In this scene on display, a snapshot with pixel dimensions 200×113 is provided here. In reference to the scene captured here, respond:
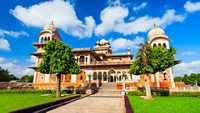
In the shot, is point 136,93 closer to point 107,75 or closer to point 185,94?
point 185,94

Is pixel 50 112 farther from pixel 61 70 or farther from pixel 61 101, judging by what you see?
pixel 61 70

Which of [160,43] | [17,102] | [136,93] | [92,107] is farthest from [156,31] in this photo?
[17,102]

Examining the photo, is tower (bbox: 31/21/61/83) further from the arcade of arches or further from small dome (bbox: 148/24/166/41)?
small dome (bbox: 148/24/166/41)

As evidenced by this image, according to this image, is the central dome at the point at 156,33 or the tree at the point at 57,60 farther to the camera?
the central dome at the point at 156,33

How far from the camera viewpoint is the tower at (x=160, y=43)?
3883 cm

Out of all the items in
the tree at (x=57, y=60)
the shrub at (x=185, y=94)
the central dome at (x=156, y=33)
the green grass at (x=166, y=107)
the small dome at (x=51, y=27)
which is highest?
the small dome at (x=51, y=27)

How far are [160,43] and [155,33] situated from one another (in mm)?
3102

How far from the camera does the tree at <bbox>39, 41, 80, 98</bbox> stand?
897 inches

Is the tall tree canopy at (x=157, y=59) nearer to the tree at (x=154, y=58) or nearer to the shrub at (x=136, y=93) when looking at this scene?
the tree at (x=154, y=58)

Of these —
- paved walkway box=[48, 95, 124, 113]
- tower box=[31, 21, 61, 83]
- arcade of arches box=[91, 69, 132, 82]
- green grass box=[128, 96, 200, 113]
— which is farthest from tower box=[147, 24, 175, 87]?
tower box=[31, 21, 61, 83]

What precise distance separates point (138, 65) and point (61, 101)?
12959 mm

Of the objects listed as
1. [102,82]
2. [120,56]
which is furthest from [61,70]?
[120,56]

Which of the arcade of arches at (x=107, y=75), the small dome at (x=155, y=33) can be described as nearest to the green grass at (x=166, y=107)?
the arcade of arches at (x=107, y=75)

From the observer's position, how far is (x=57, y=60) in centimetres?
2288
